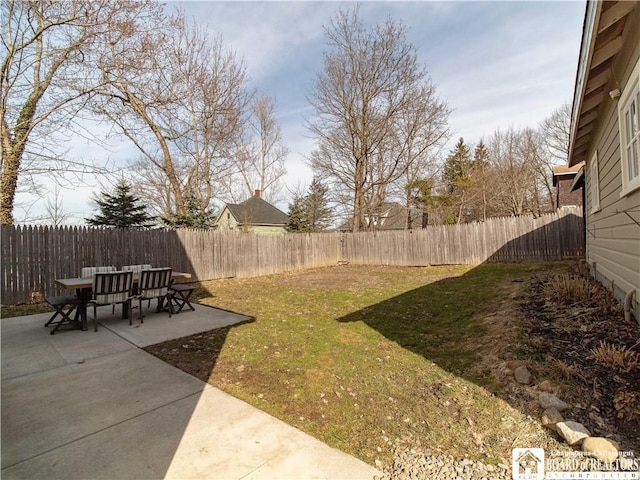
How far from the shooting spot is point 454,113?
701 inches

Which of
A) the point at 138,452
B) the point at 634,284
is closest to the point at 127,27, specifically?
the point at 138,452

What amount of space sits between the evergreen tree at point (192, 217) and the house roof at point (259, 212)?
Answer: 8075 mm

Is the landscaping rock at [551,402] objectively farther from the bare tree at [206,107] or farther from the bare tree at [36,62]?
the bare tree at [206,107]

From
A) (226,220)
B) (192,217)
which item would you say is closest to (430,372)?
(192,217)

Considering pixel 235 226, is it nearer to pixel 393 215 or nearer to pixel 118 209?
pixel 118 209

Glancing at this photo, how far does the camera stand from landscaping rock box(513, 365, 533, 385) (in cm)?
293

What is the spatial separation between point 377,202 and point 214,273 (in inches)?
465

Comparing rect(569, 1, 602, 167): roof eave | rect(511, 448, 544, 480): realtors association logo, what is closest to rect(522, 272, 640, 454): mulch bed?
rect(511, 448, 544, 480): realtors association logo

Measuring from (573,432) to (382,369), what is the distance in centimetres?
172

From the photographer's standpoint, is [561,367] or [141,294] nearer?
[561,367]

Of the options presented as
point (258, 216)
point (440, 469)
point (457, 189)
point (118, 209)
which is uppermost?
point (457, 189)

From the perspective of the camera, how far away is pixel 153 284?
5.88 meters

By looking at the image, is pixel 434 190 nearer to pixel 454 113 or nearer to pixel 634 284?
pixel 454 113

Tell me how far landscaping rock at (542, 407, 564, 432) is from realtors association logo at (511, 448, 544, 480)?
262 mm
